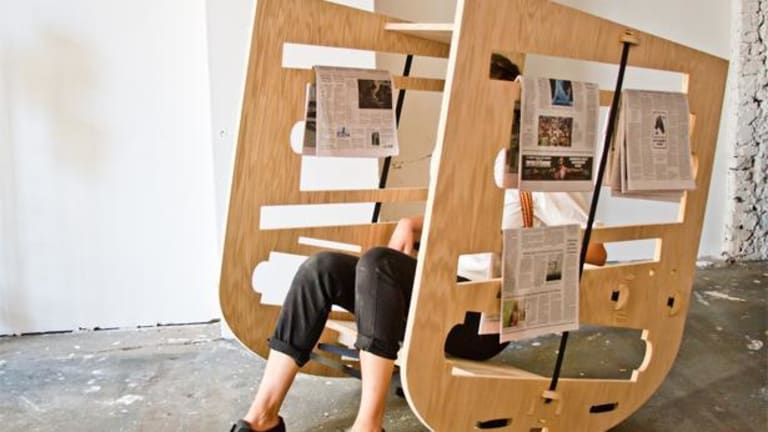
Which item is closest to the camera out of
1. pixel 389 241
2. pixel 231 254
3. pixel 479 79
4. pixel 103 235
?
pixel 479 79

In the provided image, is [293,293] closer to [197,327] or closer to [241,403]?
[241,403]

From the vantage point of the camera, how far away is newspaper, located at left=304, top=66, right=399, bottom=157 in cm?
175

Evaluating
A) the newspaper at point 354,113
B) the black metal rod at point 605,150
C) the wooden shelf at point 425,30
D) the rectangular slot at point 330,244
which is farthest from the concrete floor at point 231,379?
the wooden shelf at point 425,30

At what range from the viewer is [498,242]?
1383 millimetres

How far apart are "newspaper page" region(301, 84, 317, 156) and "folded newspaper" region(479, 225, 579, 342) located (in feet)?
1.93

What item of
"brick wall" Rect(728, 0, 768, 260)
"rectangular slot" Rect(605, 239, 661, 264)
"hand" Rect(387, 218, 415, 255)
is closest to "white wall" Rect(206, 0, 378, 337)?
"hand" Rect(387, 218, 415, 255)

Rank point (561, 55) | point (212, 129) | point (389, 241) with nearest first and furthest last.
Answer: point (561, 55)
point (389, 241)
point (212, 129)

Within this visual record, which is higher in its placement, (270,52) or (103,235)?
(270,52)

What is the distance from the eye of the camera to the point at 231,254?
68.8 inches

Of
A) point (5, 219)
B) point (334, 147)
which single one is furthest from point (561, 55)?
point (5, 219)

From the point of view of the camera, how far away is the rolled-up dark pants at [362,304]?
146 cm

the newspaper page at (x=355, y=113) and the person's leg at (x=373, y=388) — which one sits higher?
the newspaper page at (x=355, y=113)

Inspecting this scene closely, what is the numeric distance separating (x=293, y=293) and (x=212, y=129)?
1.05 meters

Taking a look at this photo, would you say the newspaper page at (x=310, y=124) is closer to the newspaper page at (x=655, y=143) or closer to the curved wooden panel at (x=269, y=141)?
the curved wooden panel at (x=269, y=141)
